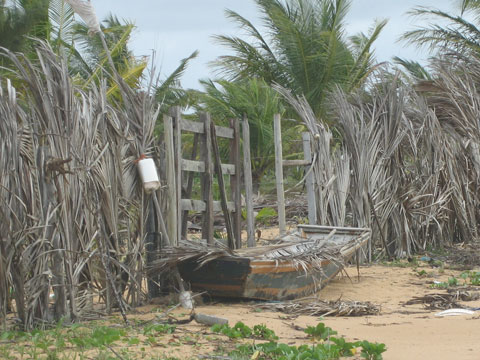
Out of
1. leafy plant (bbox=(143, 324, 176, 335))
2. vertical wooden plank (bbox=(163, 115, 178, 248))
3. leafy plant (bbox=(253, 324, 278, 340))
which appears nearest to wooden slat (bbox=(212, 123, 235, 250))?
vertical wooden plank (bbox=(163, 115, 178, 248))

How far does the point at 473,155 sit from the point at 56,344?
28.5 feet

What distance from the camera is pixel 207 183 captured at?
7105 millimetres

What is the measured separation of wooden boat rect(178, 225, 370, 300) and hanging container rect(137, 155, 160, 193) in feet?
2.60

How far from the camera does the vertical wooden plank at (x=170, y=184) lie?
6645 mm

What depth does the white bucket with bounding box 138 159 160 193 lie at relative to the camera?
20.2ft

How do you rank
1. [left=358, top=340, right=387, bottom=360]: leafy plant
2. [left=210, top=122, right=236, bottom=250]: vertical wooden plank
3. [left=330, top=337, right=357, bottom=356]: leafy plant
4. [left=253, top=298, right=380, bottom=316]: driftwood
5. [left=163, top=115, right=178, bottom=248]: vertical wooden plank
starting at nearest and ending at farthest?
[left=358, top=340, right=387, bottom=360]: leafy plant
[left=330, top=337, right=357, bottom=356]: leafy plant
[left=253, top=298, right=380, bottom=316]: driftwood
[left=163, top=115, right=178, bottom=248]: vertical wooden plank
[left=210, top=122, right=236, bottom=250]: vertical wooden plank

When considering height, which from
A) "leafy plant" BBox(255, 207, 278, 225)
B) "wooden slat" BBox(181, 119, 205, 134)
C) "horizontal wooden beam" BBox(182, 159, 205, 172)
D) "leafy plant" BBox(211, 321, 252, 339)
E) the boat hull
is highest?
"wooden slat" BBox(181, 119, 205, 134)

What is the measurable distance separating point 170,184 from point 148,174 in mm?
517

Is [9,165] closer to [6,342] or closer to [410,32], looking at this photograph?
[6,342]

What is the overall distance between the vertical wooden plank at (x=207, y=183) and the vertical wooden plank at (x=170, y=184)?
0.51 meters

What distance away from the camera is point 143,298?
6336 mm

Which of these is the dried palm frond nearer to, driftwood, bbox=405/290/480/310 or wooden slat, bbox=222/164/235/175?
wooden slat, bbox=222/164/235/175

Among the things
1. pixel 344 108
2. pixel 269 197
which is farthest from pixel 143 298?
pixel 269 197

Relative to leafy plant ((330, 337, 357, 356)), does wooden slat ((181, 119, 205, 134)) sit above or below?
above
